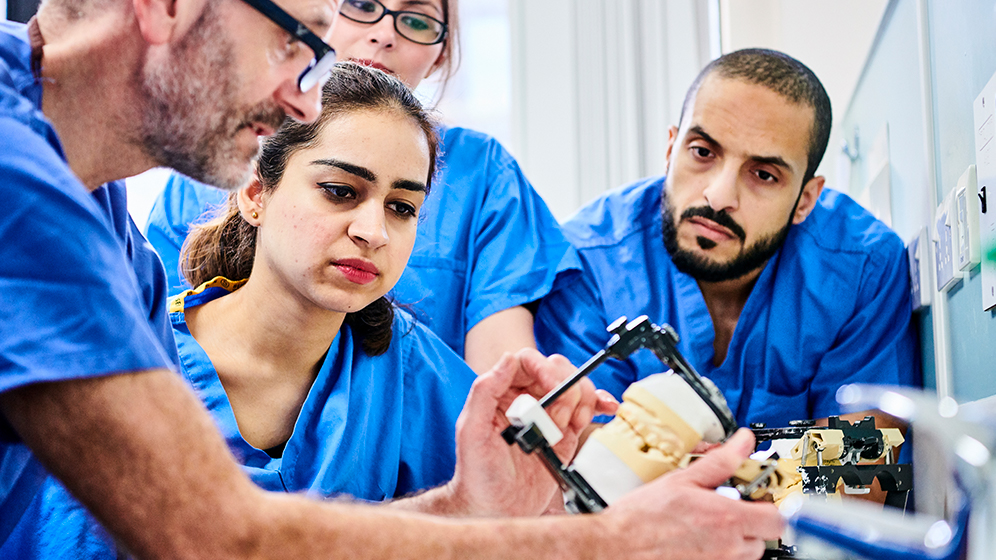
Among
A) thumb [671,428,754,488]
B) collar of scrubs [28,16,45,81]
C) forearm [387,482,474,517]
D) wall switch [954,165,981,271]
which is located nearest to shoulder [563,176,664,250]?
wall switch [954,165,981,271]

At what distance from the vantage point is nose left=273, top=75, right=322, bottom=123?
0.83 metres

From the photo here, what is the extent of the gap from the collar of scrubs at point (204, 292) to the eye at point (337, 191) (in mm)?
243

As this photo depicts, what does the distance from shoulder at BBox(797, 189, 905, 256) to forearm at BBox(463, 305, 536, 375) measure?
0.51m

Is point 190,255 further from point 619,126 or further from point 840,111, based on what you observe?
point 840,111

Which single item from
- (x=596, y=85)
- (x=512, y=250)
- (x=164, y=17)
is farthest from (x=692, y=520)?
(x=596, y=85)

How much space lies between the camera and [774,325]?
1492mm

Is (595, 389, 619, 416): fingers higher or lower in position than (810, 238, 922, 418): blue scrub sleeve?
lower

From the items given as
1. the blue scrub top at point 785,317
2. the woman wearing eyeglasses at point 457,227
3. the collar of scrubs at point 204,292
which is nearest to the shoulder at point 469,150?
the woman wearing eyeglasses at point 457,227

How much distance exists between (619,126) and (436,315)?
1105mm

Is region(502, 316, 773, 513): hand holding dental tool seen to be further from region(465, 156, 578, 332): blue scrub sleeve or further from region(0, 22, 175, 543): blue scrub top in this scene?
region(465, 156, 578, 332): blue scrub sleeve

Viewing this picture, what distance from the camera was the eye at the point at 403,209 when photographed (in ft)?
4.06

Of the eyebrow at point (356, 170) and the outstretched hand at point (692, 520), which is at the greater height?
the outstretched hand at point (692, 520)

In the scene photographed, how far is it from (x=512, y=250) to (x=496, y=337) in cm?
17

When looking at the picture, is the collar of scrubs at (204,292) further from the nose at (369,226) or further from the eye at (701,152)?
the eye at (701,152)
